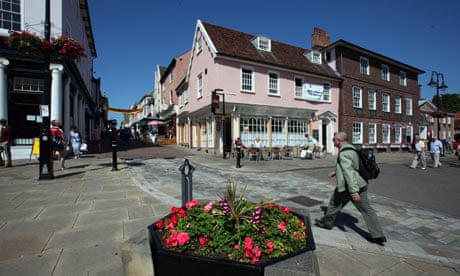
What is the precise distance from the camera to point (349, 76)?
67.9 ft

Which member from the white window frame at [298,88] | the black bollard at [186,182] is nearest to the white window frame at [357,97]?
the white window frame at [298,88]

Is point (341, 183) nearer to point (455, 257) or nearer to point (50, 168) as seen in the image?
point (455, 257)

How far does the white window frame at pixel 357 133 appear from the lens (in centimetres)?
2124

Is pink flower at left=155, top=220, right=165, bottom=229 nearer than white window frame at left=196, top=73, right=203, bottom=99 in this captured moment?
Yes

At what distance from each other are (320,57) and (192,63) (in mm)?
12105

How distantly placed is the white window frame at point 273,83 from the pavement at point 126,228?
11380 mm

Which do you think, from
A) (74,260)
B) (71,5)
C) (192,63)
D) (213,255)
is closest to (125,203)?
(74,260)

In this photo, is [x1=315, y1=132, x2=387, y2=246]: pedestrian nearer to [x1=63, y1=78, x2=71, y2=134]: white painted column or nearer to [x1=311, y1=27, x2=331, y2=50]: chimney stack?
[x1=63, y1=78, x2=71, y2=134]: white painted column

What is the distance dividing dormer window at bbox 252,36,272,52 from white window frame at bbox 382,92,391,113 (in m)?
14.8

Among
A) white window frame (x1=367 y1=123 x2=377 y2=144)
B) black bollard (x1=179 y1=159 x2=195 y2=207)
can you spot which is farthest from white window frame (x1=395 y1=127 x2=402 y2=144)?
black bollard (x1=179 y1=159 x2=195 y2=207)

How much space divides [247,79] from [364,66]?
14.3 metres

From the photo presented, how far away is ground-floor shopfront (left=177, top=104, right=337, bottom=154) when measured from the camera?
1556 centimetres

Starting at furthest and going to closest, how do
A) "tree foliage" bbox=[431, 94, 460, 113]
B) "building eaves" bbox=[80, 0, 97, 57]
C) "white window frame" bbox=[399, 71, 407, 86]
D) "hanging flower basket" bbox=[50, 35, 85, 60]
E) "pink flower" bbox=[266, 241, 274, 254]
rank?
"tree foliage" bbox=[431, 94, 460, 113] < "white window frame" bbox=[399, 71, 407, 86] < "building eaves" bbox=[80, 0, 97, 57] < "hanging flower basket" bbox=[50, 35, 85, 60] < "pink flower" bbox=[266, 241, 274, 254]

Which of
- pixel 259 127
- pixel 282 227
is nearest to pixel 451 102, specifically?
pixel 259 127
